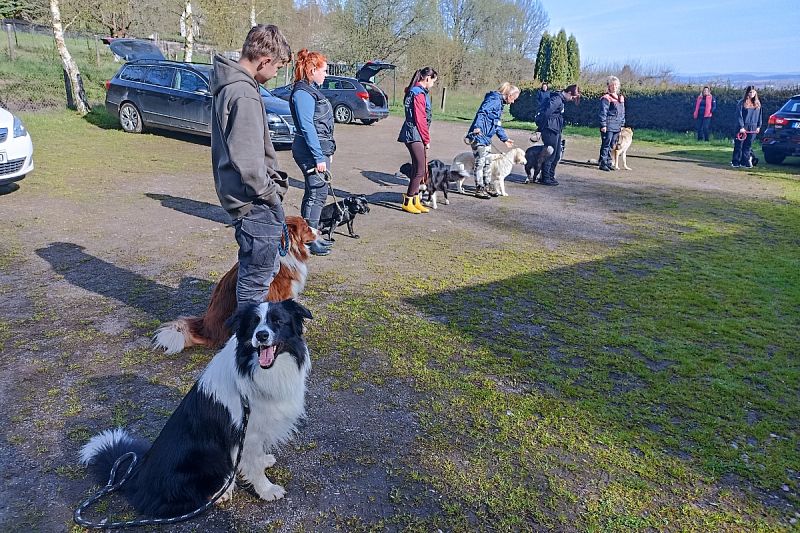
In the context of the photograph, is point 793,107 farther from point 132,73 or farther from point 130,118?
point 130,118

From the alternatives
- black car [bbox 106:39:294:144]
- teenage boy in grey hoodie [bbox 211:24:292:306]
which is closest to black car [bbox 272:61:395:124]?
black car [bbox 106:39:294:144]

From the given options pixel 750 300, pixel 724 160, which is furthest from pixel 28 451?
pixel 724 160

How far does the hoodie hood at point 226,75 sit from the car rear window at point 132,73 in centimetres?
1296

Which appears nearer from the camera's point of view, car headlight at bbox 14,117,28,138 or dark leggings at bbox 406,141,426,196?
dark leggings at bbox 406,141,426,196

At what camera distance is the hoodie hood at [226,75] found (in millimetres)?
3041

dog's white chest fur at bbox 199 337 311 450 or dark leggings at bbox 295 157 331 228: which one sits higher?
dark leggings at bbox 295 157 331 228

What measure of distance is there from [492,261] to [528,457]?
3783mm

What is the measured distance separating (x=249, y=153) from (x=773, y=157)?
16.9m

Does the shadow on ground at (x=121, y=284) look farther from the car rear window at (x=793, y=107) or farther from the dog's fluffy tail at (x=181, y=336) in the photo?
the car rear window at (x=793, y=107)

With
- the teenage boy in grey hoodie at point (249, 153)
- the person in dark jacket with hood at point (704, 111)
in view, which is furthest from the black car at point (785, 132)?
the teenage boy in grey hoodie at point (249, 153)

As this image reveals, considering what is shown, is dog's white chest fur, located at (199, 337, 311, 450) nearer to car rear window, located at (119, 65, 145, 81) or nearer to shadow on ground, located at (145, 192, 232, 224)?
shadow on ground, located at (145, 192, 232, 224)

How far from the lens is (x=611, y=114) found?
12.5m

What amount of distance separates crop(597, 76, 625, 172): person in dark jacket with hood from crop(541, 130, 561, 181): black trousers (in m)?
1.90

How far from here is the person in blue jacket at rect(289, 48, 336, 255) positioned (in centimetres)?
588
